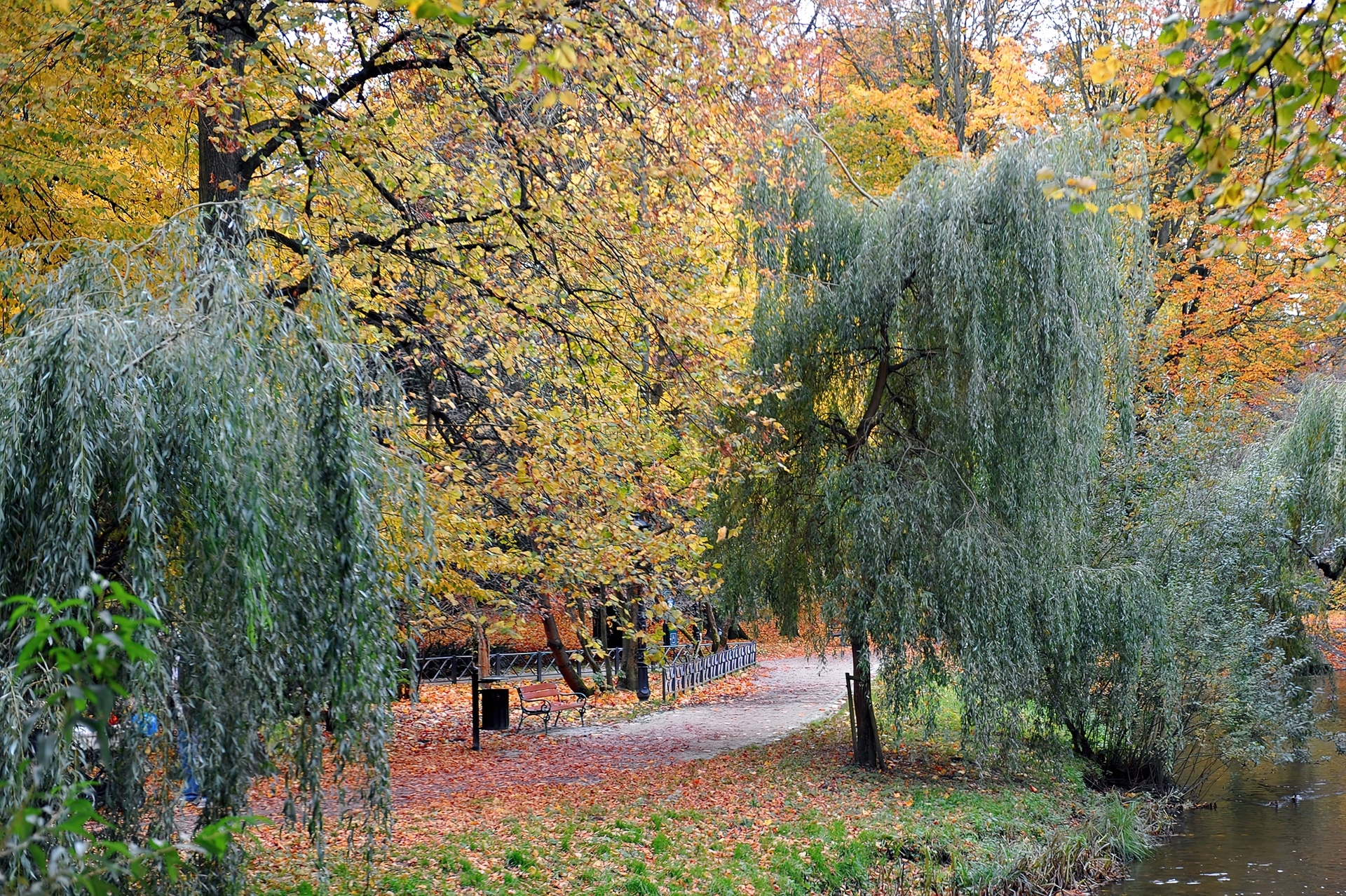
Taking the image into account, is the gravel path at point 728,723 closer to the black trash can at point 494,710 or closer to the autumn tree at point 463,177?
the black trash can at point 494,710

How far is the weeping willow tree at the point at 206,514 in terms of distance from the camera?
4.54 m

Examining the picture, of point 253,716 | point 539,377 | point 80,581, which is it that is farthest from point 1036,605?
point 80,581

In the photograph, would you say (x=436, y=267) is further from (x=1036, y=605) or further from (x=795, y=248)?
(x=1036, y=605)

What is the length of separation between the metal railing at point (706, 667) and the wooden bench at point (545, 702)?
1.92 meters


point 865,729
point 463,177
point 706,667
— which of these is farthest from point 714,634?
point 463,177

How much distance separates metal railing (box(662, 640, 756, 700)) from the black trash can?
382 centimetres

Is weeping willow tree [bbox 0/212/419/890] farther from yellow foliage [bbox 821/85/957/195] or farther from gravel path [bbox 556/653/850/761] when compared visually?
yellow foliage [bbox 821/85/957/195]

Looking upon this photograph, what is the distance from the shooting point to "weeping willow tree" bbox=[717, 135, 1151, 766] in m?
11.5

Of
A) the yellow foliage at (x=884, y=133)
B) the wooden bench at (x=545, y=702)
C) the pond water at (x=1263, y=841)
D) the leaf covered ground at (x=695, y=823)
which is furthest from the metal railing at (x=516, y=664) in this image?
the yellow foliage at (x=884, y=133)

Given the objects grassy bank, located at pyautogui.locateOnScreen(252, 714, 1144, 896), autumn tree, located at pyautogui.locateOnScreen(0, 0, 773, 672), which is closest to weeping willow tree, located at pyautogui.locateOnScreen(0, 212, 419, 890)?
autumn tree, located at pyautogui.locateOnScreen(0, 0, 773, 672)

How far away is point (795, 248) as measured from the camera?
13.2 meters

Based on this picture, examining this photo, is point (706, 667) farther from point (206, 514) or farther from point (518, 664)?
point (206, 514)

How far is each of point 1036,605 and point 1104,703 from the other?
1.96 m

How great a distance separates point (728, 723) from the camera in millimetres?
17672
